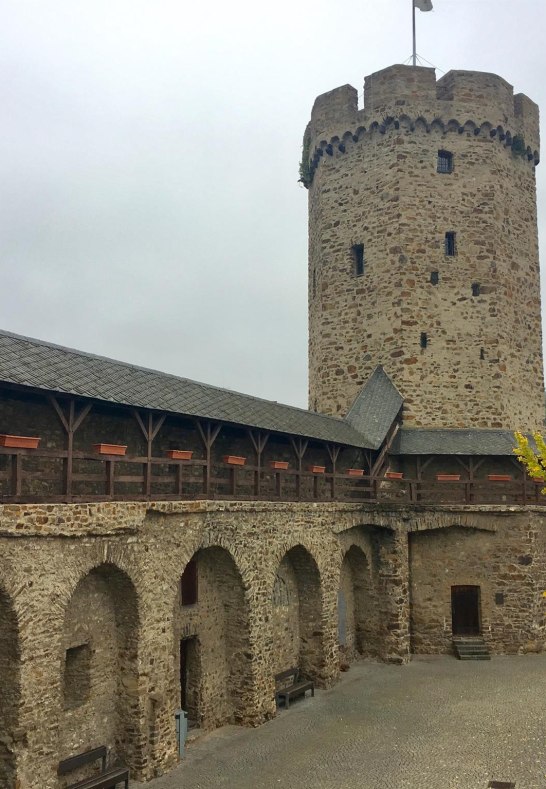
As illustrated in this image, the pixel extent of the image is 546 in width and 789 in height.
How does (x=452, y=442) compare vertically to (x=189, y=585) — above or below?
above

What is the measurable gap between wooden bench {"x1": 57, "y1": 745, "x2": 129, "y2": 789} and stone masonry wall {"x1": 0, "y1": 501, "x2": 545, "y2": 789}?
0.28 meters

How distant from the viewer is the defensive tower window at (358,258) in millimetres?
23688

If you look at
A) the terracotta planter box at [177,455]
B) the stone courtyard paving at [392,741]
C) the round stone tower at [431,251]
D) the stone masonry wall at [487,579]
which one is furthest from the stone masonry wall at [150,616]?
the round stone tower at [431,251]

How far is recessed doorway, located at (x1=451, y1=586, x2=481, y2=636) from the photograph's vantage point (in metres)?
20.6

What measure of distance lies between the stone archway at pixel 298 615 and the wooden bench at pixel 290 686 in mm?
278

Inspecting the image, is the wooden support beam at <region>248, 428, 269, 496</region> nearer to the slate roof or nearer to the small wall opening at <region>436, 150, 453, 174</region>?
the slate roof

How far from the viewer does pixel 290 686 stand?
16250mm

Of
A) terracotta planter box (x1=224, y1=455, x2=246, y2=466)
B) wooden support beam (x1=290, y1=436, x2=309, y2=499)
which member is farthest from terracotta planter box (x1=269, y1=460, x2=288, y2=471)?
terracotta planter box (x1=224, y1=455, x2=246, y2=466)

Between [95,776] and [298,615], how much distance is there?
7336mm

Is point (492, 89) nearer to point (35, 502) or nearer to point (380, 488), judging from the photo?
point (380, 488)

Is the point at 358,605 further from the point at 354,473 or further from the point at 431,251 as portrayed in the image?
the point at 431,251

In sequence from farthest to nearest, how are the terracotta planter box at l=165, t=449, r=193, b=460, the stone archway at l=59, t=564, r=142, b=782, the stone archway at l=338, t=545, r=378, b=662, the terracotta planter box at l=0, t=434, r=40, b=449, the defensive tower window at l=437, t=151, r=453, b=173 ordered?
the defensive tower window at l=437, t=151, r=453, b=173 < the stone archway at l=338, t=545, r=378, b=662 < the terracotta planter box at l=165, t=449, r=193, b=460 < the stone archway at l=59, t=564, r=142, b=782 < the terracotta planter box at l=0, t=434, r=40, b=449

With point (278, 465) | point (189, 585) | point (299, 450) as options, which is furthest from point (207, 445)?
point (299, 450)

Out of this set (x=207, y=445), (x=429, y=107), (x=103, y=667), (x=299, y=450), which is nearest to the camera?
(x=103, y=667)
